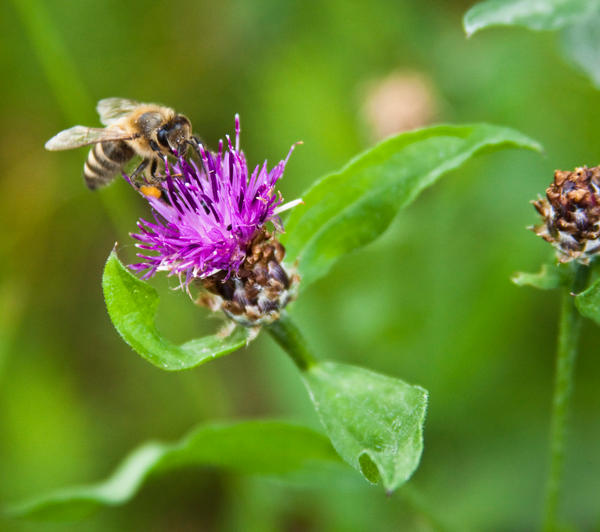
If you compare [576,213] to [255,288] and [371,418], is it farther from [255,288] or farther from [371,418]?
[255,288]

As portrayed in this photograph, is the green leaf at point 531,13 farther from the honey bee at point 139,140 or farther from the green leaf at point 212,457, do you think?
the green leaf at point 212,457

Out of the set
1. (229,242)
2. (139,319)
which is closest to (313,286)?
(229,242)

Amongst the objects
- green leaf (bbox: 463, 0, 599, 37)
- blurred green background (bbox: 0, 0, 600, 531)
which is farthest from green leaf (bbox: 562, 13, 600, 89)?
blurred green background (bbox: 0, 0, 600, 531)

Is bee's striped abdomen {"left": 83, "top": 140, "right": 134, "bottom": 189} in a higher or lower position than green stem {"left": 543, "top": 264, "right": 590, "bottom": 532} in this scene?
higher

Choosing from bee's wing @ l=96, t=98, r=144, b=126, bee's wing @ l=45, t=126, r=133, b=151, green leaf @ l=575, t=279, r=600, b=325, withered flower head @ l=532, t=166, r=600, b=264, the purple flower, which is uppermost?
bee's wing @ l=96, t=98, r=144, b=126

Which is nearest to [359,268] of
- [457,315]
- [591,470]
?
[457,315]

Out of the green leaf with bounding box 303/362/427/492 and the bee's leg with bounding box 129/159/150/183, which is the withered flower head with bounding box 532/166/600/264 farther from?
the bee's leg with bounding box 129/159/150/183
